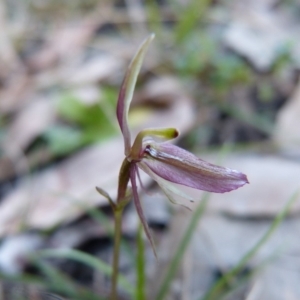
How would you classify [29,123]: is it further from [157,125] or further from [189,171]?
[189,171]

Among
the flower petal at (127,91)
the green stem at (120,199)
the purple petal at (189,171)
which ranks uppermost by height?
the flower petal at (127,91)

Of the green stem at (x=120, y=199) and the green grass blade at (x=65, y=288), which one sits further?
the green grass blade at (x=65, y=288)

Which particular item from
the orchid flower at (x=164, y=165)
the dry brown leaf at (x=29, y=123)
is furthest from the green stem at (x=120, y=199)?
the dry brown leaf at (x=29, y=123)

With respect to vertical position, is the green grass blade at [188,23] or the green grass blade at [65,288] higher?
the green grass blade at [188,23]

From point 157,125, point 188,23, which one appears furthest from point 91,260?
point 188,23

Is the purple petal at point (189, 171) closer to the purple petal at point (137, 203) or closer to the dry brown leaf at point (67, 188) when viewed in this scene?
the purple petal at point (137, 203)

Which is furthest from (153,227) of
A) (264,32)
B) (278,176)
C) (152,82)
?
(264,32)

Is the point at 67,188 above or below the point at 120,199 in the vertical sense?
below

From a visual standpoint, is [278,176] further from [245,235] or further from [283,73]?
[283,73]
